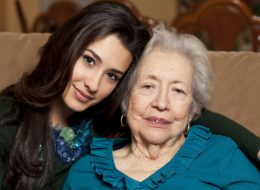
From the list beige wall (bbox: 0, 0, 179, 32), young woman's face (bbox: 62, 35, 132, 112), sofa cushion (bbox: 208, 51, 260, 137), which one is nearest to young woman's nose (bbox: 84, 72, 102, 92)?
young woman's face (bbox: 62, 35, 132, 112)

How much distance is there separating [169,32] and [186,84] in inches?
12.8

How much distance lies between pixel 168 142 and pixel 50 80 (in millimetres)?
687

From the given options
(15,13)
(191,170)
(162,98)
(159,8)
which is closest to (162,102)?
(162,98)


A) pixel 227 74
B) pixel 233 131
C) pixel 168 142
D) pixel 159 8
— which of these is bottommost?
pixel 159 8

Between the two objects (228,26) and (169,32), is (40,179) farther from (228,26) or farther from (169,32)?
(228,26)

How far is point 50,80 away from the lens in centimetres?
137

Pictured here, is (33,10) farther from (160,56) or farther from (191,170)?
(191,170)

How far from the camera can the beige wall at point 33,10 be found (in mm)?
4059

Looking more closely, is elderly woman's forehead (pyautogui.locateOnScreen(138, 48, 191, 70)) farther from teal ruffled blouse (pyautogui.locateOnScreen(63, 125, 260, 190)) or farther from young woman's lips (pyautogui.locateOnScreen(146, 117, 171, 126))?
teal ruffled blouse (pyautogui.locateOnScreen(63, 125, 260, 190))

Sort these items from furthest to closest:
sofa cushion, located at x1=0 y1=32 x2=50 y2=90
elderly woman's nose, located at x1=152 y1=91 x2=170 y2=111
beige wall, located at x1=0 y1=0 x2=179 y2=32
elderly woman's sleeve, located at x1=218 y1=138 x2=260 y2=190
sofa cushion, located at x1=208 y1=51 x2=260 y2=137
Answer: beige wall, located at x1=0 y1=0 x2=179 y2=32, sofa cushion, located at x1=0 y1=32 x2=50 y2=90, sofa cushion, located at x1=208 y1=51 x2=260 y2=137, elderly woman's nose, located at x1=152 y1=91 x2=170 y2=111, elderly woman's sleeve, located at x1=218 y1=138 x2=260 y2=190

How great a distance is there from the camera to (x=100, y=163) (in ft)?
4.54

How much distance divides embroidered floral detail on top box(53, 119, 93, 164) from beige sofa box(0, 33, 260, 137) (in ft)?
1.73

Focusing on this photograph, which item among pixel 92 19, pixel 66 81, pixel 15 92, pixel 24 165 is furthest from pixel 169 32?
pixel 24 165

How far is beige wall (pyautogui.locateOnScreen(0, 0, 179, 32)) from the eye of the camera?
4059 millimetres
